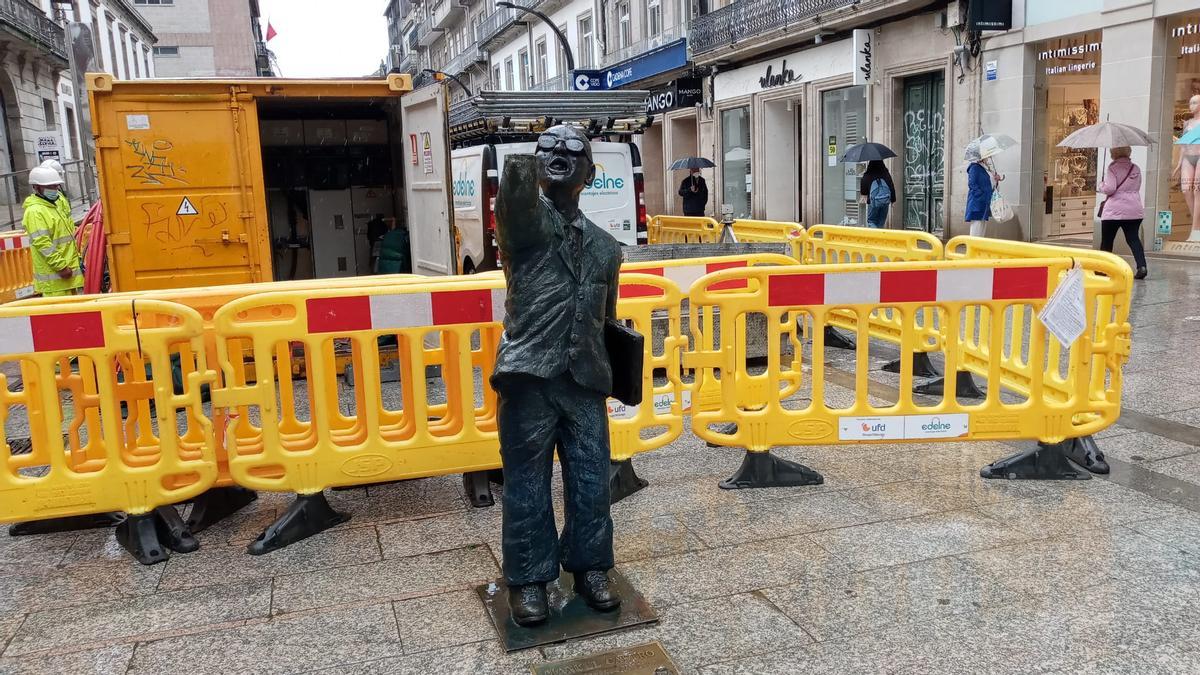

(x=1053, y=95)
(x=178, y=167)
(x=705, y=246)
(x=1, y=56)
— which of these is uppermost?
(x=1, y=56)

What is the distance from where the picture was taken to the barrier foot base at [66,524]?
4.80 metres

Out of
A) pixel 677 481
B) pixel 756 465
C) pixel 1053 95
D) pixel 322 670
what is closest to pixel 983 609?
pixel 756 465

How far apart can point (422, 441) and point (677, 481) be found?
1.40 m

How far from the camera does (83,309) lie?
14.1ft

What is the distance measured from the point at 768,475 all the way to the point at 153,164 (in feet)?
20.0

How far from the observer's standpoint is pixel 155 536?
4.48 m

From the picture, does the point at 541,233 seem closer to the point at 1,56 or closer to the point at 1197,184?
the point at 1197,184

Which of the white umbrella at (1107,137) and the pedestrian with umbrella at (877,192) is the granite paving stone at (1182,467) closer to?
the white umbrella at (1107,137)

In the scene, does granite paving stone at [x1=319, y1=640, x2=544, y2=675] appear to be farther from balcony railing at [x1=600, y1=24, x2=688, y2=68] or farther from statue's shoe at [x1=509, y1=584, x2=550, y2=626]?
balcony railing at [x1=600, y1=24, x2=688, y2=68]

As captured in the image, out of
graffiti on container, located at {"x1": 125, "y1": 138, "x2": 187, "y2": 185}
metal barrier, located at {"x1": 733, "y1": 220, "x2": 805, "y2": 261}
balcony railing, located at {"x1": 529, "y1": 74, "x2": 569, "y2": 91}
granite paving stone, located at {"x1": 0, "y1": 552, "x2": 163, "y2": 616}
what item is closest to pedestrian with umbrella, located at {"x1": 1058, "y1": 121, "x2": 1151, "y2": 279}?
metal barrier, located at {"x1": 733, "y1": 220, "x2": 805, "y2": 261}

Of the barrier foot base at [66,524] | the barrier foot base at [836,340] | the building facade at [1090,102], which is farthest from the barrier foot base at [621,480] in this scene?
the building facade at [1090,102]

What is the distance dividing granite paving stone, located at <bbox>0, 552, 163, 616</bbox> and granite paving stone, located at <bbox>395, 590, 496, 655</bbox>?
1213mm

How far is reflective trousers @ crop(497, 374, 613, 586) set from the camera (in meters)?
3.50

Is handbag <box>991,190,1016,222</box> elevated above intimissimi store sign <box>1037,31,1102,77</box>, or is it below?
below
